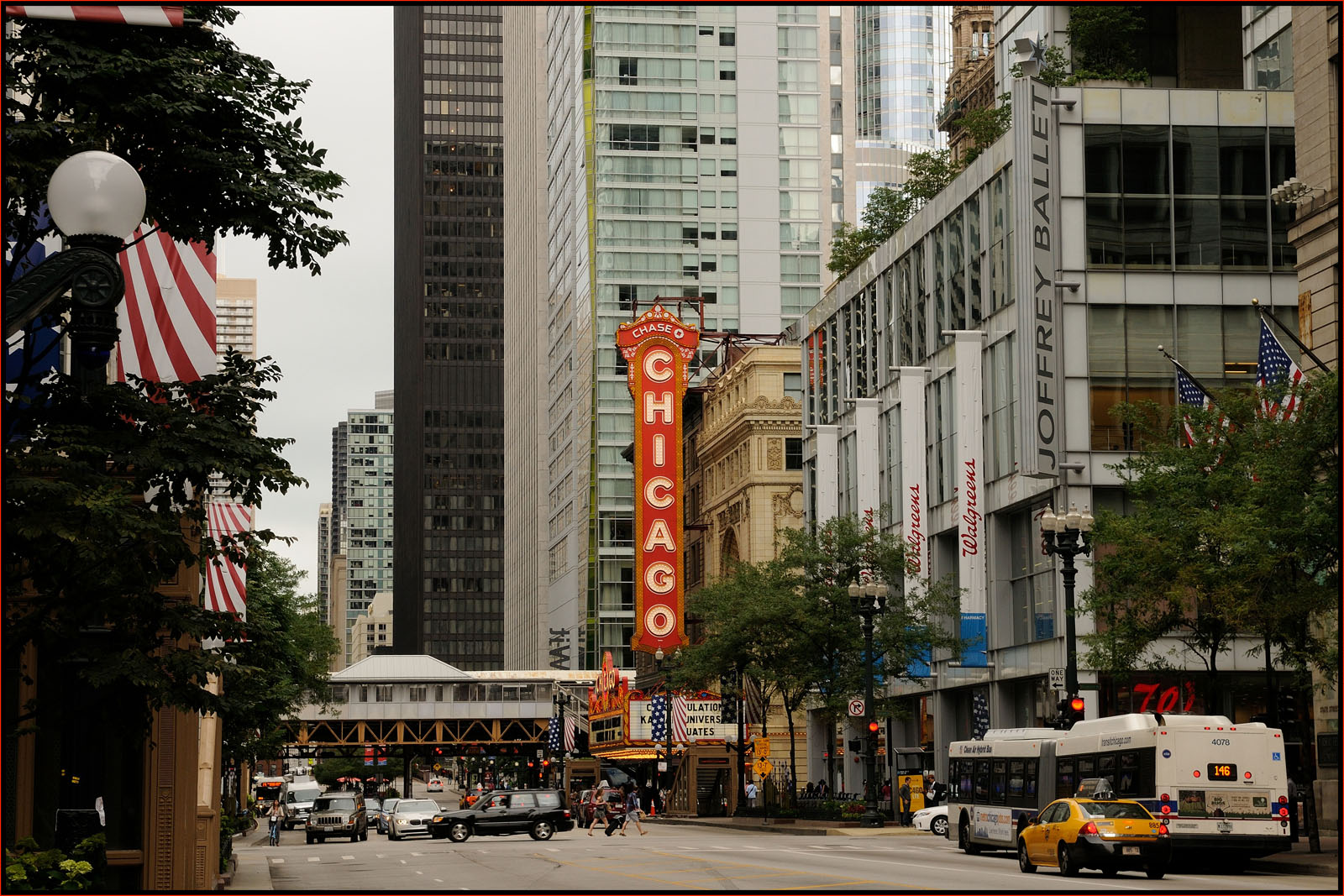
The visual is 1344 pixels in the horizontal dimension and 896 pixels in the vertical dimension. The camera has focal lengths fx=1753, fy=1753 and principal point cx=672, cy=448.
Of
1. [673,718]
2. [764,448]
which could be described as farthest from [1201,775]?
[764,448]

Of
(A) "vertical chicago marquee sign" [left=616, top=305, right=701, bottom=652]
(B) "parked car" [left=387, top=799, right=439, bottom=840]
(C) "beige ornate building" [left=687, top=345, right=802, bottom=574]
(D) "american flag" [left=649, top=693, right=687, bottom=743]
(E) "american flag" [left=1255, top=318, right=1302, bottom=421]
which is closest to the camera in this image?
(E) "american flag" [left=1255, top=318, right=1302, bottom=421]

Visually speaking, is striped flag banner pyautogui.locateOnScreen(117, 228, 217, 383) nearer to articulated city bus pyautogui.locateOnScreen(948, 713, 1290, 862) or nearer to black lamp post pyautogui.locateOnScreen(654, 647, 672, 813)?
articulated city bus pyautogui.locateOnScreen(948, 713, 1290, 862)

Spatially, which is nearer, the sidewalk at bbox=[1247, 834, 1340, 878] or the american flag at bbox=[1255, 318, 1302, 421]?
the sidewalk at bbox=[1247, 834, 1340, 878]

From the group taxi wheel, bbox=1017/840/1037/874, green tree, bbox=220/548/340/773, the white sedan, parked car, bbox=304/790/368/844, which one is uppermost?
green tree, bbox=220/548/340/773

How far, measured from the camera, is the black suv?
55.8 meters

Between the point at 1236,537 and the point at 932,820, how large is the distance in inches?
860

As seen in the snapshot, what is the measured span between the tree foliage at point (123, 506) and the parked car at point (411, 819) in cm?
4826

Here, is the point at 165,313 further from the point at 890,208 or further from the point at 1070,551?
the point at 890,208

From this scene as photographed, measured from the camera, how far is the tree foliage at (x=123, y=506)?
15.3 metres

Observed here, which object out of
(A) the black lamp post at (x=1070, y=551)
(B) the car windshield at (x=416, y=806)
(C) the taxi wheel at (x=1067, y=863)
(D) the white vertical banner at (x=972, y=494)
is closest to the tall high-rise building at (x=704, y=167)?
(B) the car windshield at (x=416, y=806)

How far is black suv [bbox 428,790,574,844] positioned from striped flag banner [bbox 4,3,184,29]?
45.1m

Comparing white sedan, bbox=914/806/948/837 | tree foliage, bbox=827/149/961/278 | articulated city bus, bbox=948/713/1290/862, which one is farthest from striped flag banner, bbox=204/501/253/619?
tree foliage, bbox=827/149/961/278

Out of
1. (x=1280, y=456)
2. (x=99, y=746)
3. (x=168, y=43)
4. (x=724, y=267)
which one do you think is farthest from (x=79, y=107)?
(x=724, y=267)

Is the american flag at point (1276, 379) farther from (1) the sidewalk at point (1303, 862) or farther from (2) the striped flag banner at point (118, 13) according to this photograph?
(2) the striped flag banner at point (118, 13)
